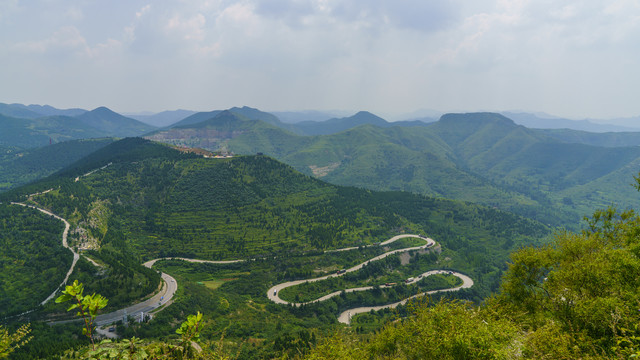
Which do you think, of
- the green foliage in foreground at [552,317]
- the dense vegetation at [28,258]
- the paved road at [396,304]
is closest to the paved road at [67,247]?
the dense vegetation at [28,258]

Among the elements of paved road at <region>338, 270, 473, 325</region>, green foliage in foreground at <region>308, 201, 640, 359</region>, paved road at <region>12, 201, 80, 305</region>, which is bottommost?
paved road at <region>338, 270, 473, 325</region>

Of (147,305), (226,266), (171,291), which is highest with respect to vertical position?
(147,305)

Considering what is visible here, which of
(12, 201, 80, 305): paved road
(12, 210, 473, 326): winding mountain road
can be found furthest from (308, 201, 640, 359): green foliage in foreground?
(12, 201, 80, 305): paved road

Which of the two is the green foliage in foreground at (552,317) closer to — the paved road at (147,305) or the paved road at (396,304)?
the paved road at (396,304)

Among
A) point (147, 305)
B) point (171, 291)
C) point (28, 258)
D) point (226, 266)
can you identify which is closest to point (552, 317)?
point (147, 305)

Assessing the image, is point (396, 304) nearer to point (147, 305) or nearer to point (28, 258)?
point (147, 305)

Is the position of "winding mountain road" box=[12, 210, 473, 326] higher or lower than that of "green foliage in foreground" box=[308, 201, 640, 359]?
lower

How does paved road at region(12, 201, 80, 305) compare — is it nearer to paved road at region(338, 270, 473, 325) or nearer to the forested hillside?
the forested hillside

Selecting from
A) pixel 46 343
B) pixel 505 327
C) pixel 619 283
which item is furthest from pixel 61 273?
pixel 619 283

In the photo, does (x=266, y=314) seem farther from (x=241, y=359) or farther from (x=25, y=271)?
(x=25, y=271)

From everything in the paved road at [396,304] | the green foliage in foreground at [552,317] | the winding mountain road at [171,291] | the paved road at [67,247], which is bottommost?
the paved road at [396,304]

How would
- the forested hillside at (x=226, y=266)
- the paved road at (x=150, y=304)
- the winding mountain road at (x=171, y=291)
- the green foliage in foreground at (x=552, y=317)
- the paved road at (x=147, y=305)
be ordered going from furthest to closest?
the forested hillside at (x=226, y=266), the winding mountain road at (x=171, y=291), the paved road at (x=150, y=304), the paved road at (x=147, y=305), the green foliage in foreground at (x=552, y=317)
